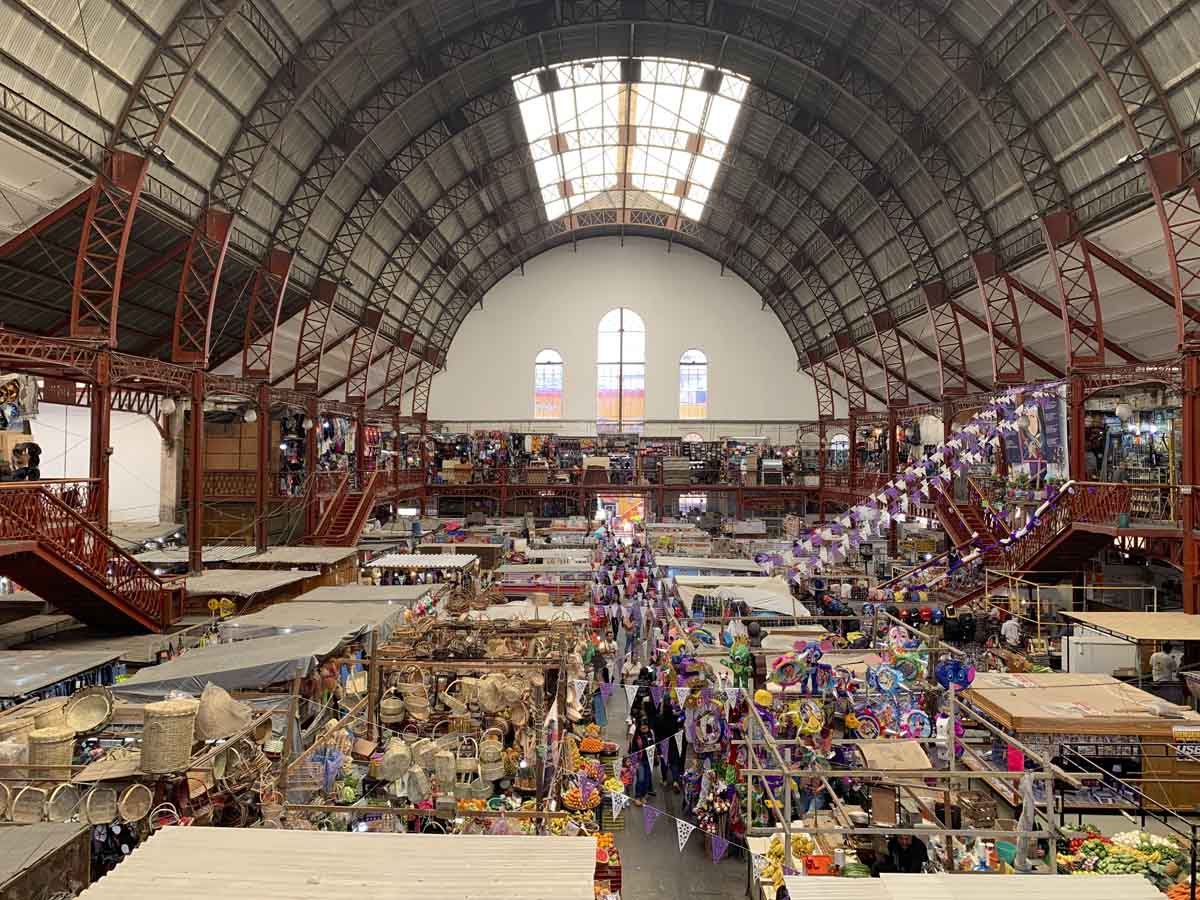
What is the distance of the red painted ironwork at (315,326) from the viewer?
80.5ft

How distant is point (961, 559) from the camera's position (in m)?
19.2

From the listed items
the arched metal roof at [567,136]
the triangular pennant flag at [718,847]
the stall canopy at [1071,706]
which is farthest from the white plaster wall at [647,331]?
the triangular pennant flag at [718,847]

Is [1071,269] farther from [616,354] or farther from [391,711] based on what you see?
[616,354]

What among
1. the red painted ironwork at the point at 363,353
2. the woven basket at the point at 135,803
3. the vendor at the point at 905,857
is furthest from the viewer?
the red painted ironwork at the point at 363,353

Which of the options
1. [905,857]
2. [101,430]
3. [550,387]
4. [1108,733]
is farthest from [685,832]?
[550,387]

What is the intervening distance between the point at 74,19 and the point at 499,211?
21.3 meters

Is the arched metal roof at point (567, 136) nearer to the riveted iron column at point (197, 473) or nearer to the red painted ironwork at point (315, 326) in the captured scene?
the red painted ironwork at point (315, 326)

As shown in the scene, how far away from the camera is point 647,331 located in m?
41.1

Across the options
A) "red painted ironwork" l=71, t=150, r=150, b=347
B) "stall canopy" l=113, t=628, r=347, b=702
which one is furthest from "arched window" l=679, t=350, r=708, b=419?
"stall canopy" l=113, t=628, r=347, b=702

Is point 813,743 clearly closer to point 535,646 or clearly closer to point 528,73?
point 535,646

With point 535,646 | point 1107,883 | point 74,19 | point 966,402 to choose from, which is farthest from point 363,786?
point 966,402

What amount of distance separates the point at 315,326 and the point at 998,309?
23024mm

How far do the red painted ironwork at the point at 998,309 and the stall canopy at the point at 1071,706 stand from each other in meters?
12.7

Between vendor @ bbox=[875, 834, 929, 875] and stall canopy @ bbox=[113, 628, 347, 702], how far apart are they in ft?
21.0
